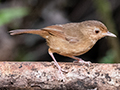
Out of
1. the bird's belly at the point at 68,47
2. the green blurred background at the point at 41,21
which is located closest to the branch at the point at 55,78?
the bird's belly at the point at 68,47

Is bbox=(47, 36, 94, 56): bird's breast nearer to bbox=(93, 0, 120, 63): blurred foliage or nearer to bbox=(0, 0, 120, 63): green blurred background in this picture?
bbox=(93, 0, 120, 63): blurred foliage

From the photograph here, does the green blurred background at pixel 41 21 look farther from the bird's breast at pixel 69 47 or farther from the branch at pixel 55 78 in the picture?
the branch at pixel 55 78

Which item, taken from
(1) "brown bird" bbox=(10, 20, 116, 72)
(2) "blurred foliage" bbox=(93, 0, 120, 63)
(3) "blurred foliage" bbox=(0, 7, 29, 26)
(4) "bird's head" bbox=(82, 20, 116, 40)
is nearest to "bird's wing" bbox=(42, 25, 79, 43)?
(1) "brown bird" bbox=(10, 20, 116, 72)

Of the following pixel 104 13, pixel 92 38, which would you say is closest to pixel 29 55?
pixel 104 13

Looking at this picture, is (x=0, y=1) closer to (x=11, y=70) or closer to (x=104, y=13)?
(x=104, y=13)

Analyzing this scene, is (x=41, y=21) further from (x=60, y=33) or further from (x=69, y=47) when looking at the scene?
(x=69, y=47)

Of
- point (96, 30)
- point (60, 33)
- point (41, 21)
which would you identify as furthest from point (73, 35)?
point (41, 21)
